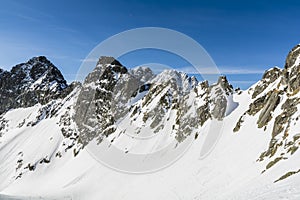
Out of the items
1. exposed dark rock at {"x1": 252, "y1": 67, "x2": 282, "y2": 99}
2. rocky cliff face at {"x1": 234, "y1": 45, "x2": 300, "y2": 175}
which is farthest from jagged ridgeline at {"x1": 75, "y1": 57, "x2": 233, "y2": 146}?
rocky cliff face at {"x1": 234, "y1": 45, "x2": 300, "y2": 175}

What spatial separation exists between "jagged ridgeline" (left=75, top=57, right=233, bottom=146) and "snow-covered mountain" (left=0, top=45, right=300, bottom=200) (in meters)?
0.43

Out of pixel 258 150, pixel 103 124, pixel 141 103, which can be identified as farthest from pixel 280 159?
pixel 103 124

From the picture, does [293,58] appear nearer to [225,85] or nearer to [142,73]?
[225,85]

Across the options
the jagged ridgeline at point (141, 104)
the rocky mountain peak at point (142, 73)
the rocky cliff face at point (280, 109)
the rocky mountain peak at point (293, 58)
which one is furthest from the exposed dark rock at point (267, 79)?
the rocky mountain peak at point (142, 73)

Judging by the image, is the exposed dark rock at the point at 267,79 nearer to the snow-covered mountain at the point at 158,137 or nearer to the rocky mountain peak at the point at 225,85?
the snow-covered mountain at the point at 158,137

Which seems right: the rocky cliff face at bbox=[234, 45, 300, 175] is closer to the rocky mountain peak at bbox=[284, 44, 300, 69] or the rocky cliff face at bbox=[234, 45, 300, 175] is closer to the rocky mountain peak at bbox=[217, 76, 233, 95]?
the rocky mountain peak at bbox=[284, 44, 300, 69]

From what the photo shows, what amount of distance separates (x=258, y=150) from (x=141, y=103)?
257 feet

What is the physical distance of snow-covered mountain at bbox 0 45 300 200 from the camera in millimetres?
38438

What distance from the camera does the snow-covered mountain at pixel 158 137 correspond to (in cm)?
3844

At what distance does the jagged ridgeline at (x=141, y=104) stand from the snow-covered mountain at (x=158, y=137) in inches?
16.8

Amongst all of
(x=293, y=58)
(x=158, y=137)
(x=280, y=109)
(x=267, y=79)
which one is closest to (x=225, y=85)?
(x=267, y=79)

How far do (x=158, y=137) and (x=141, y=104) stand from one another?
30758mm

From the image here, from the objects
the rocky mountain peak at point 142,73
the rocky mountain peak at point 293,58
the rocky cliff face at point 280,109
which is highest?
the rocky mountain peak at point 142,73

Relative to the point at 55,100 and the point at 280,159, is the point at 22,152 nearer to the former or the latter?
the point at 55,100
